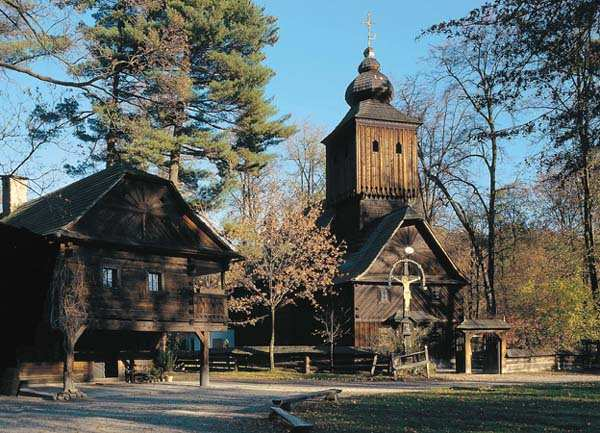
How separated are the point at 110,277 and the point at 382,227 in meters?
18.4

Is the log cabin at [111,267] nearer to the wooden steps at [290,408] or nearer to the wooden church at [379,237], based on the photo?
the wooden steps at [290,408]

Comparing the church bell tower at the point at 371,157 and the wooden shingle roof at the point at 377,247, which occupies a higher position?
the church bell tower at the point at 371,157

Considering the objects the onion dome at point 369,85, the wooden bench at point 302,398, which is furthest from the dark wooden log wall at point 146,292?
the onion dome at point 369,85

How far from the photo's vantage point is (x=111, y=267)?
25.1 metres

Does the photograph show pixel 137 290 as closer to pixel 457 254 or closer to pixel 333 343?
pixel 333 343

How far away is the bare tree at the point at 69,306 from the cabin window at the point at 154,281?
3.57 m

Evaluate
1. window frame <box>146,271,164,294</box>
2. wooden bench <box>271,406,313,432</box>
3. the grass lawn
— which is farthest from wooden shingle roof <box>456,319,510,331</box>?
wooden bench <box>271,406,313,432</box>

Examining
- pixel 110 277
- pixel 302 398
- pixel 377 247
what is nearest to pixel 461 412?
pixel 302 398

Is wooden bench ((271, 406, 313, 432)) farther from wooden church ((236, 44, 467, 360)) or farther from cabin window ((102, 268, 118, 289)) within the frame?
wooden church ((236, 44, 467, 360))

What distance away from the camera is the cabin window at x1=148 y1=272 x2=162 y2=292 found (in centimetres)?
2670

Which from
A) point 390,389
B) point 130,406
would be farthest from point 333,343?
point 130,406

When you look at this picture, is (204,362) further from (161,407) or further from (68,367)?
(161,407)

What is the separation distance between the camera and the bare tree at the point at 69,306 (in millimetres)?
22109

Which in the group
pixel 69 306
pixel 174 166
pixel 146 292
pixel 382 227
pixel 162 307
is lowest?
pixel 162 307
